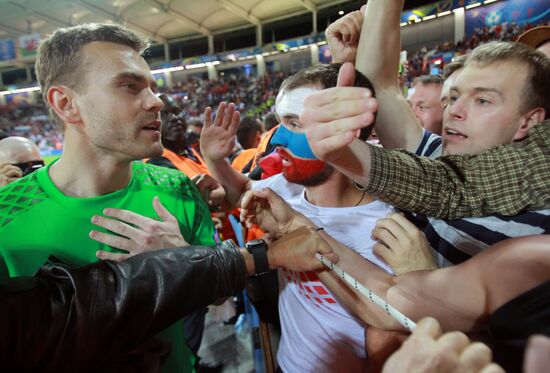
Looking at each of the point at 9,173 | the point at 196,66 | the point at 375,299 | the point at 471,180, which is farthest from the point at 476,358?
the point at 196,66

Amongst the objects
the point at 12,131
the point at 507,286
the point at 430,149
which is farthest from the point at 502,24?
the point at 12,131

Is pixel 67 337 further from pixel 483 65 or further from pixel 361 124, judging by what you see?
pixel 483 65

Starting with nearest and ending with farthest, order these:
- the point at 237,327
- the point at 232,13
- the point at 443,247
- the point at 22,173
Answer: the point at 443,247 < the point at 22,173 < the point at 237,327 < the point at 232,13

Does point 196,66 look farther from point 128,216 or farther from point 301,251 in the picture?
point 301,251

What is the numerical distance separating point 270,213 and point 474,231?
769 mm

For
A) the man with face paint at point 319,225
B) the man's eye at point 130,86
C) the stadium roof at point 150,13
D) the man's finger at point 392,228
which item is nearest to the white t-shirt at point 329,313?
the man with face paint at point 319,225

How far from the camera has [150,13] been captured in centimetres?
2219

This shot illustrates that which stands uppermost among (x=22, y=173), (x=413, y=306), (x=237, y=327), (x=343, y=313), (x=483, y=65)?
(x=483, y=65)

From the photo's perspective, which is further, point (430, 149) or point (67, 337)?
point (430, 149)

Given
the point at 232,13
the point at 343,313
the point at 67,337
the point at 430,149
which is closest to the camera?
the point at 67,337

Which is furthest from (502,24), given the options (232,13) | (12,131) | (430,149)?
(12,131)

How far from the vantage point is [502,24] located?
16359mm

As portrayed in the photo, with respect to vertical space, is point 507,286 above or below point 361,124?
below

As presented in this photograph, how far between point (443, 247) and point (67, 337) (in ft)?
3.98
